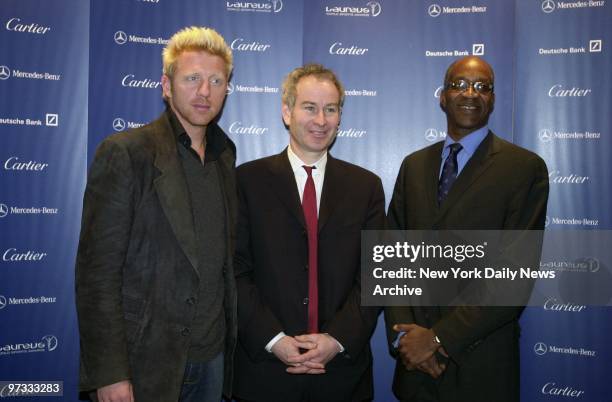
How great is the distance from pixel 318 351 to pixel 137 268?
979 millimetres

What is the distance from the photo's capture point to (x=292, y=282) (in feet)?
8.80

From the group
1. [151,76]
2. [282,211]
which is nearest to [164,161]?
[282,211]

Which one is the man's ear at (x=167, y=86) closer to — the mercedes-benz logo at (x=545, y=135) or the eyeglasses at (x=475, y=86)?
the eyeglasses at (x=475, y=86)

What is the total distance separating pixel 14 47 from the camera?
13.3 ft

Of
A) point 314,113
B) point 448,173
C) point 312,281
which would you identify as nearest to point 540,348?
point 448,173

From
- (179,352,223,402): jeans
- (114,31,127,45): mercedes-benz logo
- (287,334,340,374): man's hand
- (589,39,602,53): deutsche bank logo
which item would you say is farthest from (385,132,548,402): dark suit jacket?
(114,31,127,45): mercedes-benz logo

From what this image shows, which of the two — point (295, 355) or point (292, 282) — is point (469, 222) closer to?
point (292, 282)

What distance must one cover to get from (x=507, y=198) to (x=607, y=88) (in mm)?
2092

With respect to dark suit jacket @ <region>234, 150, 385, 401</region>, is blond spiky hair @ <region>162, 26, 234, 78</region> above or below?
above

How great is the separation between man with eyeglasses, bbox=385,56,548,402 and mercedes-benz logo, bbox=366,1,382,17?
5.07 ft

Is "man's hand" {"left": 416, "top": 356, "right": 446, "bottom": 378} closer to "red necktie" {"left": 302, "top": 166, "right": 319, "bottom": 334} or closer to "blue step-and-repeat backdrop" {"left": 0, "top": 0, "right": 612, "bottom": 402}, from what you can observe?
"red necktie" {"left": 302, "top": 166, "right": 319, "bottom": 334}

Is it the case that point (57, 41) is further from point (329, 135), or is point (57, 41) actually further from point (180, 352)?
point (180, 352)

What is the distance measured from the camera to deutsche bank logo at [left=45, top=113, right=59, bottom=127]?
13.5 feet

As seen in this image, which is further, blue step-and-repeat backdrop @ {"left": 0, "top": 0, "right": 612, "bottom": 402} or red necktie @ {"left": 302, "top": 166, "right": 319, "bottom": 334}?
blue step-and-repeat backdrop @ {"left": 0, "top": 0, "right": 612, "bottom": 402}
